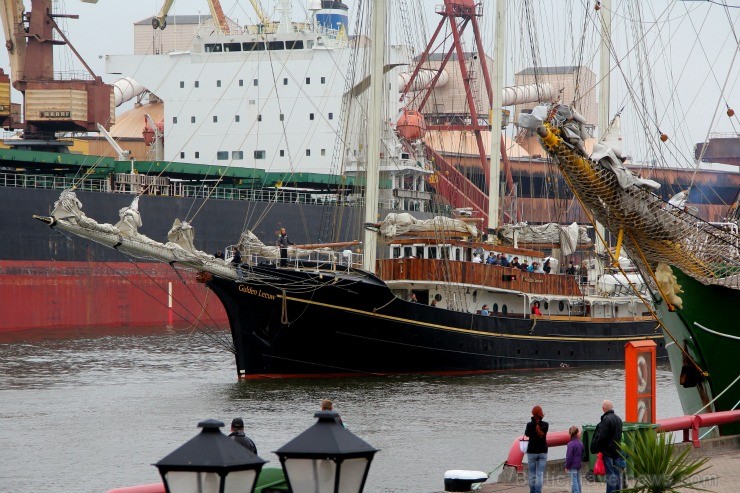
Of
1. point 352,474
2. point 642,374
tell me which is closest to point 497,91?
point 642,374

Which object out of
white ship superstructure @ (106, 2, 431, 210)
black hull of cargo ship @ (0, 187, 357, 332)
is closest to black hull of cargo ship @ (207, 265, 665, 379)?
black hull of cargo ship @ (0, 187, 357, 332)

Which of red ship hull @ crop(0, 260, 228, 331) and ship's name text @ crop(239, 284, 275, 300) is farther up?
ship's name text @ crop(239, 284, 275, 300)

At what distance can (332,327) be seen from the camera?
106 feet

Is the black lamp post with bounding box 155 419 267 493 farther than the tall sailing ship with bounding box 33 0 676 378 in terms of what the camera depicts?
No

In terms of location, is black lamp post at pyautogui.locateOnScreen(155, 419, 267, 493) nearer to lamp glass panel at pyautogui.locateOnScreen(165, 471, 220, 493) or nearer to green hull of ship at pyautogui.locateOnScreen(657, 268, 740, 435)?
lamp glass panel at pyautogui.locateOnScreen(165, 471, 220, 493)

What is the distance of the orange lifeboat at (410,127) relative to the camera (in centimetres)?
6735

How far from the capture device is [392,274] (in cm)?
3422

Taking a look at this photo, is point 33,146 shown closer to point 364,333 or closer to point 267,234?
point 267,234

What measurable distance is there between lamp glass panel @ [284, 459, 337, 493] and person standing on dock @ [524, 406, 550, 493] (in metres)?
7.37

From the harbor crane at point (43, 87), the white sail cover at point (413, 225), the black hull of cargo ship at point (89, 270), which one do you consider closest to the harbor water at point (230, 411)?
the white sail cover at point (413, 225)

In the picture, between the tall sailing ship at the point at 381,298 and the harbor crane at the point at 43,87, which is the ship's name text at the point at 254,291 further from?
the harbor crane at the point at 43,87

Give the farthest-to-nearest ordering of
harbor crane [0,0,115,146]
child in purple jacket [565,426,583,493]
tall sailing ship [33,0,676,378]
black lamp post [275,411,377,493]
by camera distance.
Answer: harbor crane [0,0,115,146] → tall sailing ship [33,0,676,378] → child in purple jacket [565,426,583,493] → black lamp post [275,411,377,493]

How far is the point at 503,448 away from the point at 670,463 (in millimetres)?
10340

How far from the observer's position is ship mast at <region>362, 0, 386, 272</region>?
111 feet
